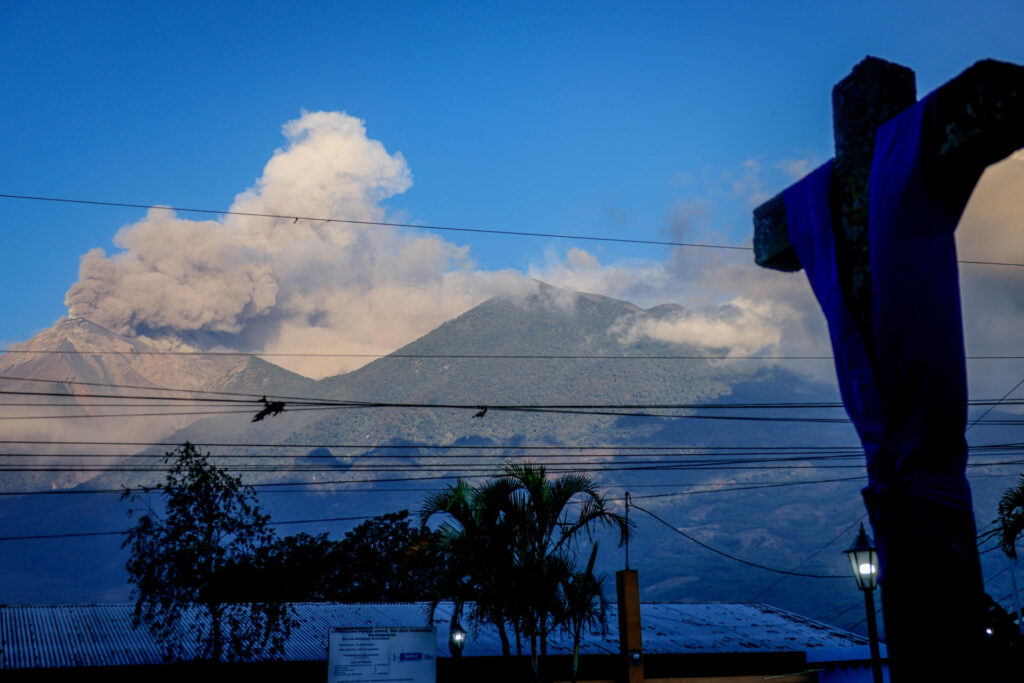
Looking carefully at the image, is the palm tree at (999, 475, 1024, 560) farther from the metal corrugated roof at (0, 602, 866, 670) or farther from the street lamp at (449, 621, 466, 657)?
the metal corrugated roof at (0, 602, 866, 670)

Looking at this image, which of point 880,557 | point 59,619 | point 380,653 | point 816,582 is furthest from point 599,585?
point 816,582

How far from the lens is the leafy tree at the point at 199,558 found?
16.8 m

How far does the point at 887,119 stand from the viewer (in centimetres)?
376

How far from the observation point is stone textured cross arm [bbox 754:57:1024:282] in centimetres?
330

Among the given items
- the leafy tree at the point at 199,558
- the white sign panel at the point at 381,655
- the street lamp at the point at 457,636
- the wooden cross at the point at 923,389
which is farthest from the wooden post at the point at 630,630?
the wooden cross at the point at 923,389

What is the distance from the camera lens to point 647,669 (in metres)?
20.8

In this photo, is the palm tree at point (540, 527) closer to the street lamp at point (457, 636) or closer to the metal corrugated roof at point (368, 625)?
the street lamp at point (457, 636)

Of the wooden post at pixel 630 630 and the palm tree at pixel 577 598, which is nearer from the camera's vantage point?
the palm tree at pixel 577 598

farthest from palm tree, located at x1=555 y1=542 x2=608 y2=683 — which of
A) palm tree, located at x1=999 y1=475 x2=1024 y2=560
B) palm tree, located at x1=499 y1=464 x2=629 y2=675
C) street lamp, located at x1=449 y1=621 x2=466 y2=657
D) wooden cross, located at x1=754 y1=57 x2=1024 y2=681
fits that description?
wooden cross, located at x1=754 y1=57 x2=1024 y2=681

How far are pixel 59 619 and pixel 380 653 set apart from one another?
938cm

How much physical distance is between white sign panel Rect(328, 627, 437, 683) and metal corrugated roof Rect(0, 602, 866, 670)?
3727 millimetres

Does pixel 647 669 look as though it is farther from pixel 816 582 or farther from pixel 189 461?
pixel 816 582

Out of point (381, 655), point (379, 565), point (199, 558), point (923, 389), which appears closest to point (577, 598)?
point (381, 655)

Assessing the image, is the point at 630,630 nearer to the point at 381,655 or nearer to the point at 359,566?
the point at 381,655
